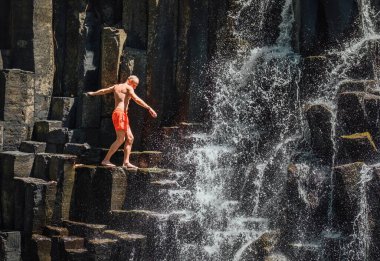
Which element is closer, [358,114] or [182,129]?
[358,114]

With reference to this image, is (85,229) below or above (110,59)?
below

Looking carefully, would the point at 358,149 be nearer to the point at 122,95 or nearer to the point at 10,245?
the point at 122,95

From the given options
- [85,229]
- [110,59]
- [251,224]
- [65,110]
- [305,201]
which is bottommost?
[85,229]

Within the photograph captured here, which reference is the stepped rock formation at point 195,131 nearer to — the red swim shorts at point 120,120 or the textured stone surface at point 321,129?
the textured stone surface at point 321,129

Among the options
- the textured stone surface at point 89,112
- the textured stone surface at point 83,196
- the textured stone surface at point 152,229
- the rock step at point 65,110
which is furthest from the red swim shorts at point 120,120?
the rock step at point 65,110

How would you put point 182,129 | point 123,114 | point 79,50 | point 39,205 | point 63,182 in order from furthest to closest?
1. point 79,50
2. point 182,129
3. point 123,114
4. point 63,182
5. point 39,205

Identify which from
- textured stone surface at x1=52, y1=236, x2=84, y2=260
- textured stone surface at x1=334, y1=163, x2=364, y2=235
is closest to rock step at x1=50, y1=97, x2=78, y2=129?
textured stone surface at x1=52, y1=236, x2=84, y2=260

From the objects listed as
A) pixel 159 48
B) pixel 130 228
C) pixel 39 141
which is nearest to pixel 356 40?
pixel 159 48

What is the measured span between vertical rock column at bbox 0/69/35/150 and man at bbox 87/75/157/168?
168 centimetres

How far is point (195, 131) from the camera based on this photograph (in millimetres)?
13734

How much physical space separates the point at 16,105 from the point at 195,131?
3242mm

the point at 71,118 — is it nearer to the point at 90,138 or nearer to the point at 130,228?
the point at 90,138

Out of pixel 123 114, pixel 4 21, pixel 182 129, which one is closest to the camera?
pixel 123 114

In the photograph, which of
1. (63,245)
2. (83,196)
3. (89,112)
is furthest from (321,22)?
(63,245)
